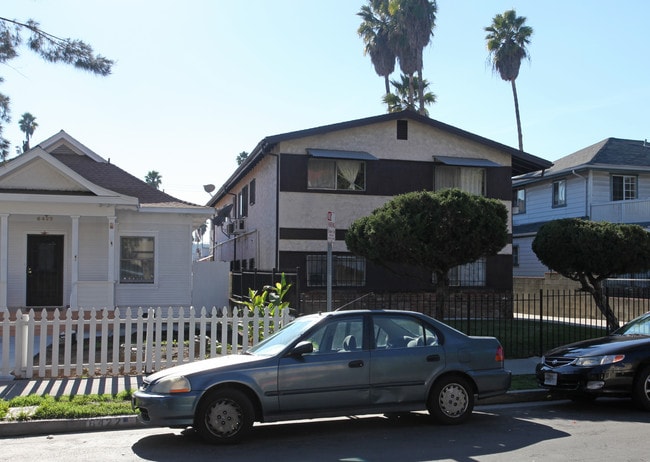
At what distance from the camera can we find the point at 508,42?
42.6 metres

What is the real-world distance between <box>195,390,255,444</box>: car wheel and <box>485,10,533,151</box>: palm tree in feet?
131

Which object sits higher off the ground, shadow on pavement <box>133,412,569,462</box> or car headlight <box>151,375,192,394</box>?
car headlight <box>151,375,192,394</box>

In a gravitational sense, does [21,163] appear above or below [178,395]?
above

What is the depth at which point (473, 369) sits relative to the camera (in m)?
8.06

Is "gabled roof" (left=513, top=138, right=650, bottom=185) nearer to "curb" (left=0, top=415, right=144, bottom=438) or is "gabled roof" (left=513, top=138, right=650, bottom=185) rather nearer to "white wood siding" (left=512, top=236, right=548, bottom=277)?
"white wood siding" (left=512, top=236, right=548, bottom=277)

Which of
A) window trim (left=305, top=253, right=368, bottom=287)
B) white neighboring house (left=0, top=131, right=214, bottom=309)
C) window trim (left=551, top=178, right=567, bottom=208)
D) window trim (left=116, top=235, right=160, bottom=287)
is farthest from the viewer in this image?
window trim (left=551, top=178, right=567, bottom=208)

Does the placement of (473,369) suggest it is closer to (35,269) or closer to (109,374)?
(109,374)

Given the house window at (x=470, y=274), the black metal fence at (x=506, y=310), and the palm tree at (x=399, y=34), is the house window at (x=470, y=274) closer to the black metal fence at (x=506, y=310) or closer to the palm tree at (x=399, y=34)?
the black metal fence at (x=506, y=310)

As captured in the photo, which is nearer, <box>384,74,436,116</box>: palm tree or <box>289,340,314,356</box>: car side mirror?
<box>289,340,314,356</box>: car side mirror

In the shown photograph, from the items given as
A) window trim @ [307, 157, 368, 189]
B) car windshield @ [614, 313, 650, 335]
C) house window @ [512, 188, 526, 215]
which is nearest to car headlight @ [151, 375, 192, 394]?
car windshield @ [614, 313, 650, 335]

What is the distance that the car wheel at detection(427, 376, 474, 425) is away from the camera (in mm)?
7879

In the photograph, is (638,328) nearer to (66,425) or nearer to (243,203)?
(66,425)

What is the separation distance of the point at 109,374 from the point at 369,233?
20.1 ft

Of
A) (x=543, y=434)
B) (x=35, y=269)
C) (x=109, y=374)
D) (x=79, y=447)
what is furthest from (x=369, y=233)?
(x=35, y=269)
